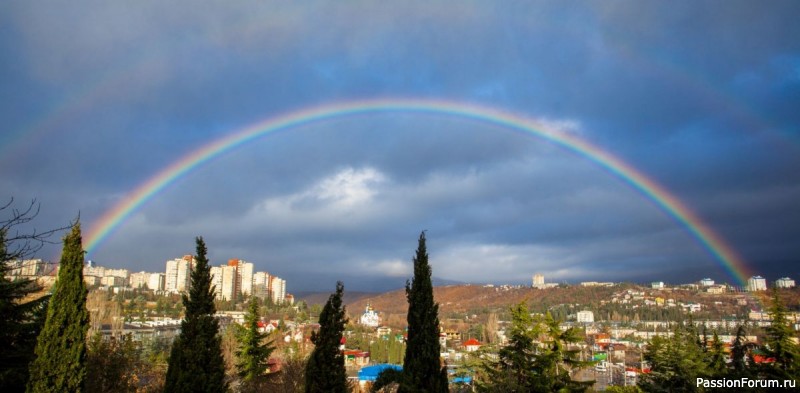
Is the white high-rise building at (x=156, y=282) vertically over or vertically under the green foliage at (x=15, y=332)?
over

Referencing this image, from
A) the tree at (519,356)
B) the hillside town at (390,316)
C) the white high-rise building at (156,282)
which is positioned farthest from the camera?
the white high-rise building at (156,282)

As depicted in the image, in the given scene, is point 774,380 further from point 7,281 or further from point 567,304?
point 567,304

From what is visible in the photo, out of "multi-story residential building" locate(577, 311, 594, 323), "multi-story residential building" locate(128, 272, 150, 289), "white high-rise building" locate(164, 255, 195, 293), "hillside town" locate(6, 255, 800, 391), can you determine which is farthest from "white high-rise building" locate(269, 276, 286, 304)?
"multi-story residential building" locate(577, 311, 594, 323)

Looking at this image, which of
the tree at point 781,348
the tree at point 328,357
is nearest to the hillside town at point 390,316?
the tree at point 781,348

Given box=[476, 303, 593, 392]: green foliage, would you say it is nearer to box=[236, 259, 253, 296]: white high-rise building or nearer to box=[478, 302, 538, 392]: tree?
box=[478, 302, 538, 392]: tree

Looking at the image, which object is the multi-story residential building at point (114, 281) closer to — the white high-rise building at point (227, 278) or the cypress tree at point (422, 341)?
the white high-rise building at point (227, 278)

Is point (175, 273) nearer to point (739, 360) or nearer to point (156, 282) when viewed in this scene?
point (156, 282)
